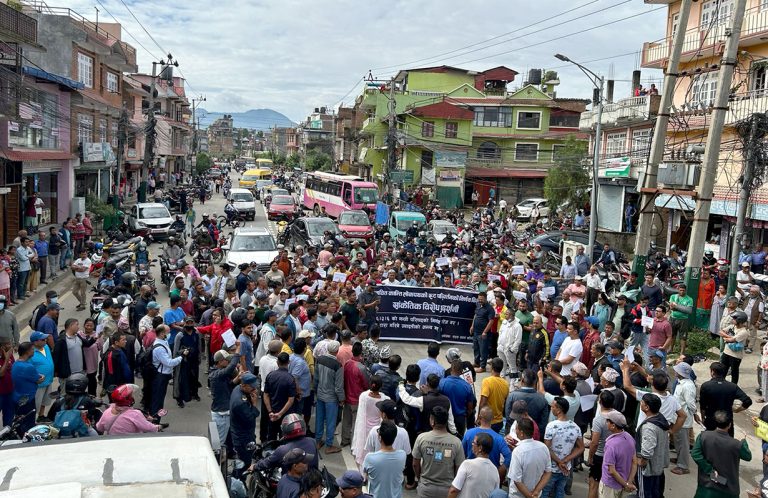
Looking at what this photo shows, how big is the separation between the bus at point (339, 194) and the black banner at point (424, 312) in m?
21.8

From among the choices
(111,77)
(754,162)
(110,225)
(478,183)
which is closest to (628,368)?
(754,162)

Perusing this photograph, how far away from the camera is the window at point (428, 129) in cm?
5559

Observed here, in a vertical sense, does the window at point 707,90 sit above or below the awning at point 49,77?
above

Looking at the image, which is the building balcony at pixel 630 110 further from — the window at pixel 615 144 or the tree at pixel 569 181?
the tree at pixel 569 181

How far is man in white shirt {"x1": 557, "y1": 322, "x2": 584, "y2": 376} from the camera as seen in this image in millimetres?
10227

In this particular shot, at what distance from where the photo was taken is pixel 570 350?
Result: 33.9 ft


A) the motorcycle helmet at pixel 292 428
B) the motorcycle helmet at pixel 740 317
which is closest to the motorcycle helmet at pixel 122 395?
the motorcycle helmet at pixel 292 428

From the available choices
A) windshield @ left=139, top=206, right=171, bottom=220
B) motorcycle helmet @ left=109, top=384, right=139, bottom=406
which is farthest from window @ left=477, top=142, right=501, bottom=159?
motorcycle helmet @ left=109, top=384, right=139, bottom=406

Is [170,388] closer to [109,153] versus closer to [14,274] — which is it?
[14,274]

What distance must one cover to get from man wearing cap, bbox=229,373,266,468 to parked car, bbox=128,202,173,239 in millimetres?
22800

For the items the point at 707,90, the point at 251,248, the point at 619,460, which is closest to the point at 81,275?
the point at 251,248

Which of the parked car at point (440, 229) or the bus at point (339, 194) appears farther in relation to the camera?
the bus at point (339, 194)

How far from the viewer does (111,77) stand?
40.7m

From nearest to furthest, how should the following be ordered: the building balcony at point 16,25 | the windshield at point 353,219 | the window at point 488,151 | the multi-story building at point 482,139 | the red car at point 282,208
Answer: the building balcony at point 16,25
the windshield at point 353,219
the red car at point 282,208
the multi-story building at point 482,139
the window at point 488,151
